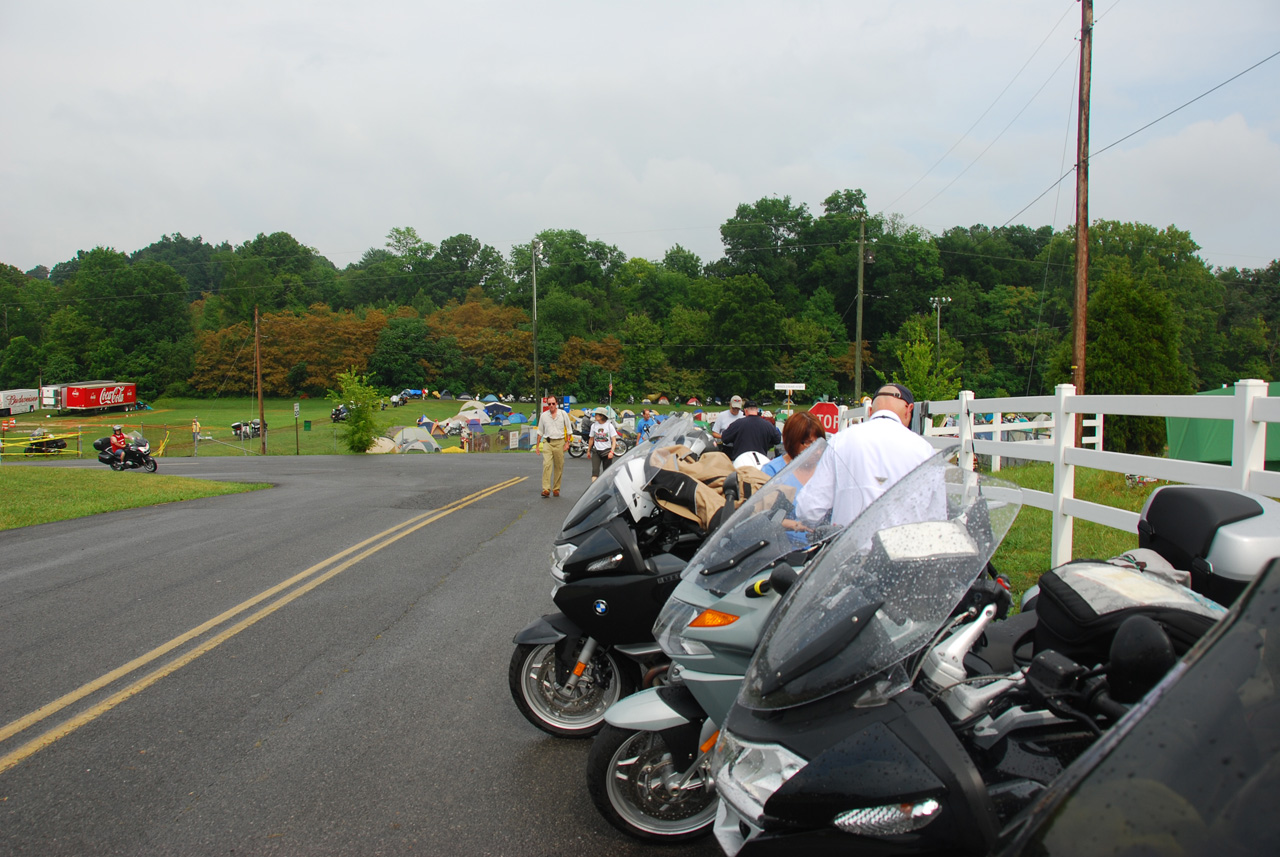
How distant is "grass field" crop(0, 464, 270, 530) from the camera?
12984 mm

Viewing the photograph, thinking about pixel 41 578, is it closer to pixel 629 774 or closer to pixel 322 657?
pixel 322 657

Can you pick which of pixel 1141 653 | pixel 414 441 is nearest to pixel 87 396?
pixel 414 441

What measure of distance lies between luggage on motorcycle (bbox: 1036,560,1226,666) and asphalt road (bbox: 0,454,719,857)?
5.76ft

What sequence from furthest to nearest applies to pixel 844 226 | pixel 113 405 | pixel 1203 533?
pixel 844 226, pixel 113 405, pixel 1203 533

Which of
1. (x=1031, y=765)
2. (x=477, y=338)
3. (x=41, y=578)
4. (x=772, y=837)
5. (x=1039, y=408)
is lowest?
(x=41, y=578)

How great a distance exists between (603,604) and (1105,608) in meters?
2.30

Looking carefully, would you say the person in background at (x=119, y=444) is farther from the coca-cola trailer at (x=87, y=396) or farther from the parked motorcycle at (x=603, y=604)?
the coca-cola trailer at (x=87, y=396)

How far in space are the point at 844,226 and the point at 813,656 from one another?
4312 inches

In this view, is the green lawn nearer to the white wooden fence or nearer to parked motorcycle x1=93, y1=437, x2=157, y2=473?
the white wooden fence

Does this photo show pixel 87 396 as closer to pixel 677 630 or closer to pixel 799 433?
pixel 799 433

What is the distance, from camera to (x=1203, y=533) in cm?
291

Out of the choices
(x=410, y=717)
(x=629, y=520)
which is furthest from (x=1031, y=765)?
(x=410, y=717)

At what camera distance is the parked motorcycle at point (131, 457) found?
2502 cm

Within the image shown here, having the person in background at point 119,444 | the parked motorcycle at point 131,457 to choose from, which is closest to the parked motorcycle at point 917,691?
the parked motorcycle at point 131,457
